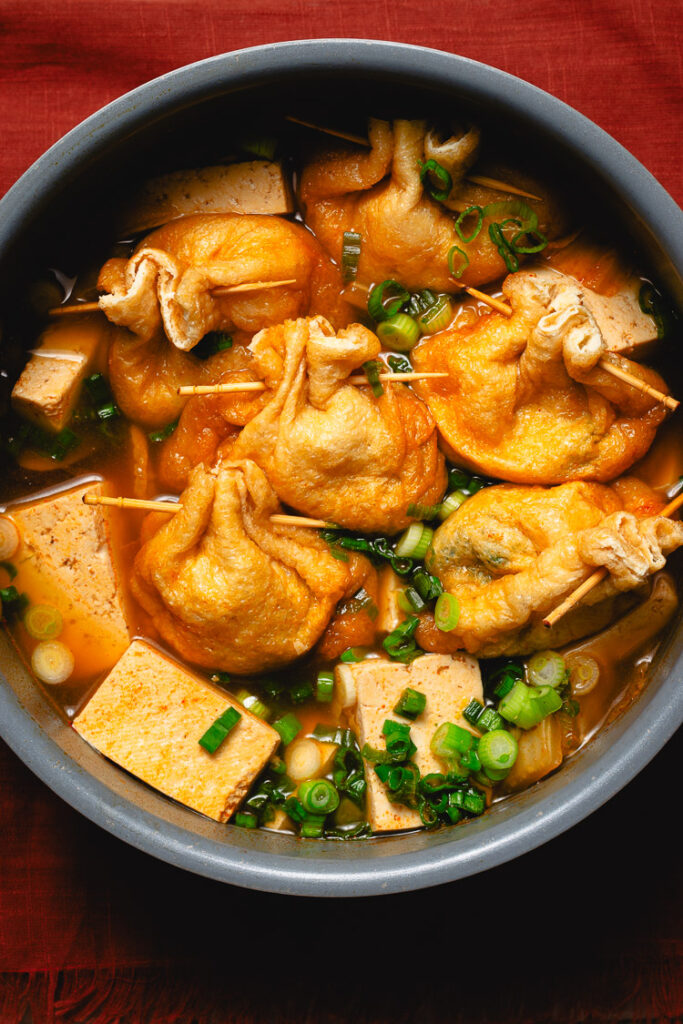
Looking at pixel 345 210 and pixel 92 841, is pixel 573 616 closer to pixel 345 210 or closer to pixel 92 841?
pixel 345 210

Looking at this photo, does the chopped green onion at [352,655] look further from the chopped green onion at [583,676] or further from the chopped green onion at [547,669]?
the chopped green onion at [583,676]

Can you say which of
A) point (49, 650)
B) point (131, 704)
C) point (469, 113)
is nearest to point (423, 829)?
point (131, 704)

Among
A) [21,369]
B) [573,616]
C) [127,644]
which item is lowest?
[127,644]

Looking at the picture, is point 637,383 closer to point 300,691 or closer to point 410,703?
point 410,703

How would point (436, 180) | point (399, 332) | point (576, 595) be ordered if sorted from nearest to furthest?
point (576, 595), point (436, 180), point (399, 332)

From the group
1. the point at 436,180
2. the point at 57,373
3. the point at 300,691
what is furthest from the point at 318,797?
the point at 436,180

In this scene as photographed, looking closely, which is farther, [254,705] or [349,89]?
[254,705]

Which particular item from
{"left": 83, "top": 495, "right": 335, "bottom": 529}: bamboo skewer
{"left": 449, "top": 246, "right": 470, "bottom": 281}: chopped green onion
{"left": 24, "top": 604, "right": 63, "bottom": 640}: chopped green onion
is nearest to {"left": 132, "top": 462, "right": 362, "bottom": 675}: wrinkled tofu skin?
{"left": 83, "top": 495, "right": 335, "bottom": 529}: bamboo skewer

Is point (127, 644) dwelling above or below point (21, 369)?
below
